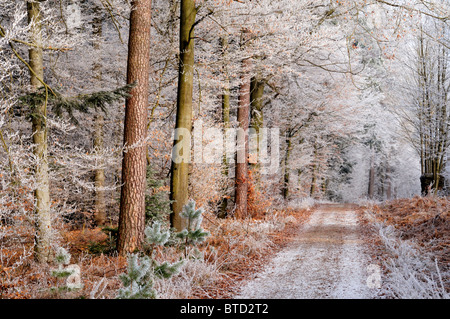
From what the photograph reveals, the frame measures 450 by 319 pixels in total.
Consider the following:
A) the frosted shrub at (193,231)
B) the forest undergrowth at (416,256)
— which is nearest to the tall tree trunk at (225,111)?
the forest undergrowth at (416,256)

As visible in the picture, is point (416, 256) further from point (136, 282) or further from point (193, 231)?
point (136, 282)

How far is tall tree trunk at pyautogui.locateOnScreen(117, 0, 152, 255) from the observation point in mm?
6230

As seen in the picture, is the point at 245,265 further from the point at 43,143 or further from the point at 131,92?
the point at 43,143

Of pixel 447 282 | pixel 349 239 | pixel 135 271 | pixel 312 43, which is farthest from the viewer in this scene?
pixel 312 43

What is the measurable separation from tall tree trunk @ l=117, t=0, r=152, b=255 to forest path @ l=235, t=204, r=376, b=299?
2.56 meters

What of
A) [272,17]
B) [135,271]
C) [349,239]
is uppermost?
[272,17]

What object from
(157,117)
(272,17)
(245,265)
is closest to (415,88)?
(272,17)

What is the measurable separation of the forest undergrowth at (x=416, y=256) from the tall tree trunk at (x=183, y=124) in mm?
4179

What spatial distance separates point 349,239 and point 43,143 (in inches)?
296

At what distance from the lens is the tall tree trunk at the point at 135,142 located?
20.4 ft

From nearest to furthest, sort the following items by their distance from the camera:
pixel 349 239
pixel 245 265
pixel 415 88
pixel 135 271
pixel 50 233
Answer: pixel 135 271
pixel 245 265
pixel 50 233
pixel 349 239
pixel 415 88

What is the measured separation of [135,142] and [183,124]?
4.32 feet

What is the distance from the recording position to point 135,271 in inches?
147

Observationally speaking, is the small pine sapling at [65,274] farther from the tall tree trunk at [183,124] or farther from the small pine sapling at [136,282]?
the tall tree trunk at [183,124]
